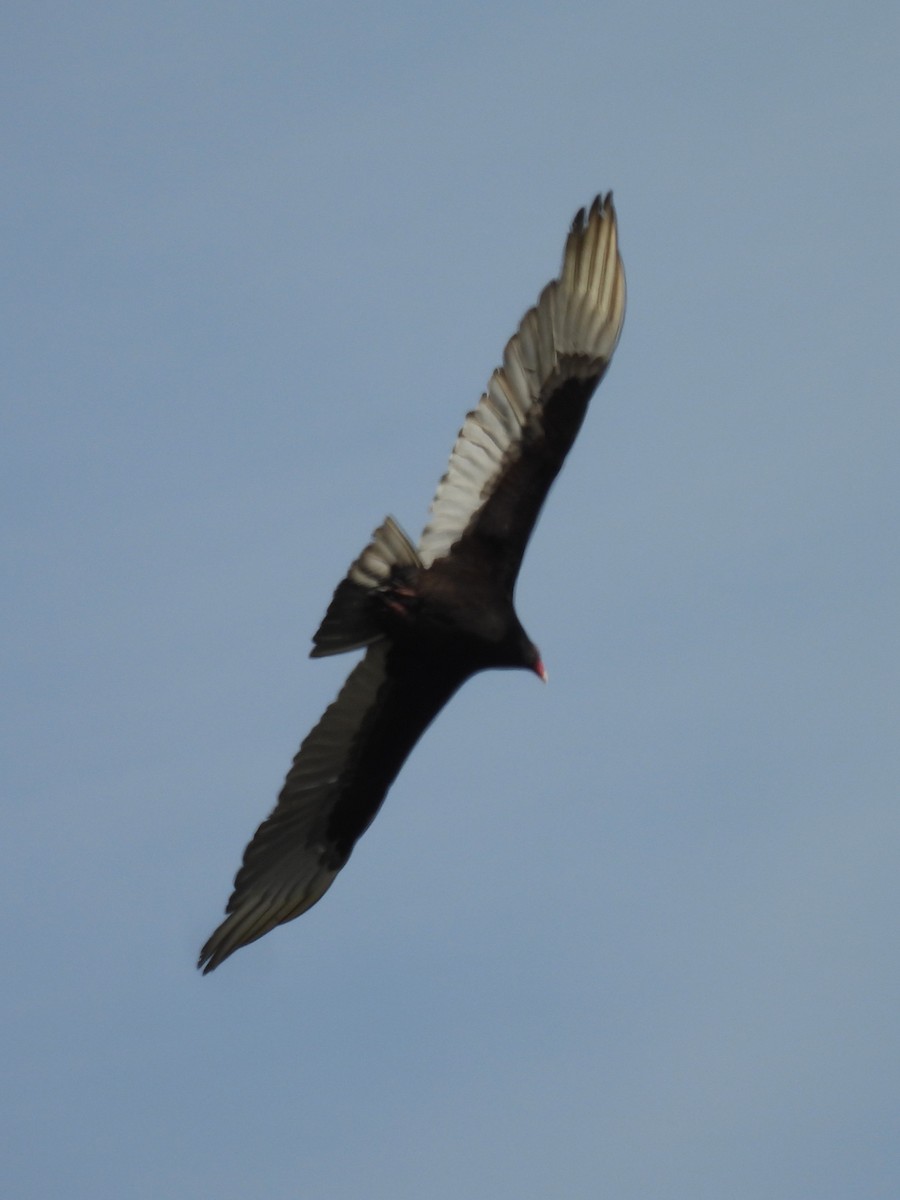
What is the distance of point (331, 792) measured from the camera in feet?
50.3

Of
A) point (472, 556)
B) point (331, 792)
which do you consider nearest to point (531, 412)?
point (472, 556)

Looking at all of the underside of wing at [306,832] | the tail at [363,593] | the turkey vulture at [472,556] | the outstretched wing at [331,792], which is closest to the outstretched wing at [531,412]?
the turkey vulture at [472,556]

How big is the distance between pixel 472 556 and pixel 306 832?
2.32m

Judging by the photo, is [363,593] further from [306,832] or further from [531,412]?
[306,832]

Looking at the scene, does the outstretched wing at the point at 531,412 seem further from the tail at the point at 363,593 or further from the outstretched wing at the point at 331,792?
the outstretched wing at the point at 331,792

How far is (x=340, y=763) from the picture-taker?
50.1 ft

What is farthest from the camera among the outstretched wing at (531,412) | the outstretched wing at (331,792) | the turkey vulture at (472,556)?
the outstretched wing at (331,792)

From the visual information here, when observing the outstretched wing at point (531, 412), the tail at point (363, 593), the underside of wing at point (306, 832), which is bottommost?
the underside of wing at point (306, 832)

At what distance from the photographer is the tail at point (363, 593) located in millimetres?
14133

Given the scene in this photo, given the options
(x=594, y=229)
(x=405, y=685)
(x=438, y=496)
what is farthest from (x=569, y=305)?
(x=405, y=685)

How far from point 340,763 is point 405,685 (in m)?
0.74

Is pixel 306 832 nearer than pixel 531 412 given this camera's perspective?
No

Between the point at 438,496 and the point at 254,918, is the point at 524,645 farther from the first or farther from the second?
the point at 254,918

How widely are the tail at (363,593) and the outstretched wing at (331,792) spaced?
36cm
